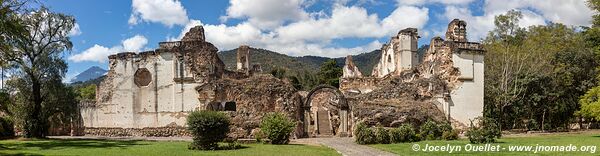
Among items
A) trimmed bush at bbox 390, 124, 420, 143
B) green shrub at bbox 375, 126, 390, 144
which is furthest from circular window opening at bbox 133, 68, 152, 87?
trimmed bush at bbox 390, 124, 420, 143

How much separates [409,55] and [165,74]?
72.3 ft

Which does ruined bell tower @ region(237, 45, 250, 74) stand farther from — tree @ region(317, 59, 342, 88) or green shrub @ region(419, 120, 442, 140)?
green shrub @ region(419, 120, 442, 140)

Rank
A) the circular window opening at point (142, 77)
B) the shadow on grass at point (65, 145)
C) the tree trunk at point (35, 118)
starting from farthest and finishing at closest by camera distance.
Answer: the circular window opening at point (142, 77) → the tree trunk at point (35, 118) → the shadow on grass at point (65, 145)

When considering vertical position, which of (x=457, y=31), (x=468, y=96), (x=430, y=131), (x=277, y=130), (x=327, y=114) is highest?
(x=457, y=31)

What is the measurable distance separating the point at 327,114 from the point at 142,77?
39.0 feet

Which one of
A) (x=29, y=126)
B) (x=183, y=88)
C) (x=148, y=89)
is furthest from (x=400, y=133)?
(x=29, y=126)

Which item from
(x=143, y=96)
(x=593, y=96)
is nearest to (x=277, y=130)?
(x=143, y=96)

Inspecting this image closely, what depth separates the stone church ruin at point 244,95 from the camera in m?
29.2

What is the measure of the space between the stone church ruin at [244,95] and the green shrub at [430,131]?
7.94 feet

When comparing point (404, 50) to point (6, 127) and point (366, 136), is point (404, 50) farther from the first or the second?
point (6, 127)

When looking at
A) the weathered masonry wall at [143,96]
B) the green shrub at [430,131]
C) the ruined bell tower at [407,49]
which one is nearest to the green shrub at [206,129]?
the green shrub at [430,131]

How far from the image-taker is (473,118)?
97.1 feet

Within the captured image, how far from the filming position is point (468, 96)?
97.3 feet

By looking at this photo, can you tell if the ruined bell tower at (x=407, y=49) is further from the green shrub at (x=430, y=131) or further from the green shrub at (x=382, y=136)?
the green shrub at (x=382, y=136)
